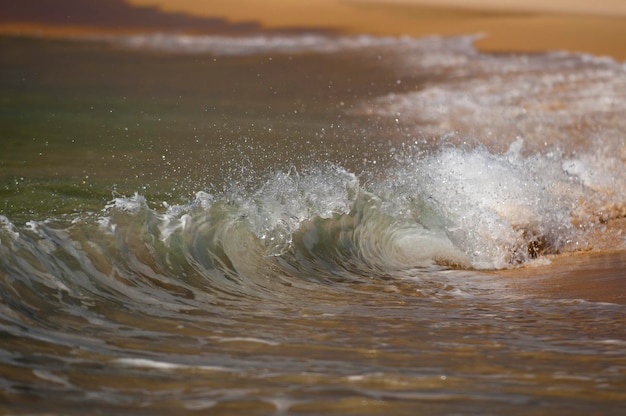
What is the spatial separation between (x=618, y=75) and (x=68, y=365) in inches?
700

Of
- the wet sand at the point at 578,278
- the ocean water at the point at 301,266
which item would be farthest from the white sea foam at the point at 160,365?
the wet sand at the point at 578,278

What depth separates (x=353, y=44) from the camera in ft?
72.1

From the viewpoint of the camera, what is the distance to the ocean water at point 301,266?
2.38 m

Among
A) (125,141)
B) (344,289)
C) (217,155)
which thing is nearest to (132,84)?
(125,141)

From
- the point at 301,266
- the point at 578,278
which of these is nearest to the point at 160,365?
the point at 301,266

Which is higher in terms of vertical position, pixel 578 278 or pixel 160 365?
pixel 160 365

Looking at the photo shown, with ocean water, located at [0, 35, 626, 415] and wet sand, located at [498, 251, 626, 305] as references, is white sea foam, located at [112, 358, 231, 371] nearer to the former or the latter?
ocean water, located at [0, 35, 626, 415]

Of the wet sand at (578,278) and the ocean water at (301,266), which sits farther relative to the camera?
the wet sand at (578,278)

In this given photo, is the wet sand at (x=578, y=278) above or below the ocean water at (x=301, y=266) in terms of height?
below

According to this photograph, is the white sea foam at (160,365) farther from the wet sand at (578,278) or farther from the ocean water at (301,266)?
the wet sand at (578,278)

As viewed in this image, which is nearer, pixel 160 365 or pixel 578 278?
pixel 160 365

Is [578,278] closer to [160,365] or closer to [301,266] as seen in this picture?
[301,266]

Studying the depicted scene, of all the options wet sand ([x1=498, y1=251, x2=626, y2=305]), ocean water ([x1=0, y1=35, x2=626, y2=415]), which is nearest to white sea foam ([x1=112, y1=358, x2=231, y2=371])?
ocean water ([x1=0, y1=35, x2=626, y2=415])

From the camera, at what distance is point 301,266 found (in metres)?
4.87
